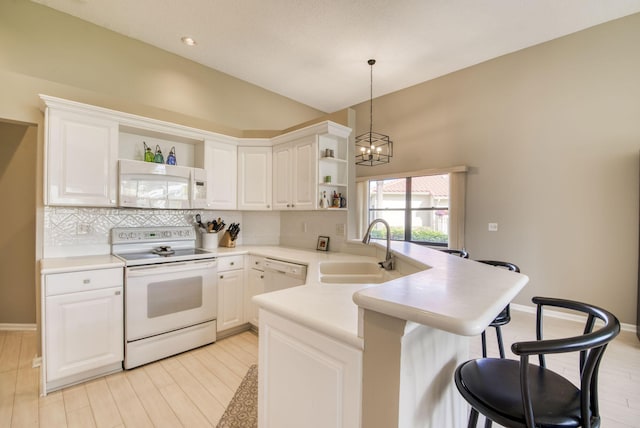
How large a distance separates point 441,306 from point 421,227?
4.51 meters

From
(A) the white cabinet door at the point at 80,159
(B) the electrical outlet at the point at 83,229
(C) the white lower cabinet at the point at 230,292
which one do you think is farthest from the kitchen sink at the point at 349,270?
(B) the electrical outlet at the point at 83,229

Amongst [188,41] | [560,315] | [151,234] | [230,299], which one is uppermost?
[188,41]

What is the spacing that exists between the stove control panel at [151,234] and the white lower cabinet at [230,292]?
0.73 m

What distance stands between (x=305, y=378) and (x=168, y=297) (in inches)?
81.5

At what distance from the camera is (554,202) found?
3.60m

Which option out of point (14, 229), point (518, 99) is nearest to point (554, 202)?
point (518, 99)

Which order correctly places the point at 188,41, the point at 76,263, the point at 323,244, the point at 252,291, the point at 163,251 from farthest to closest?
the point at 188,41, the point at 323,244, the point at 252,291, the point at 163,251, the point at 76,263

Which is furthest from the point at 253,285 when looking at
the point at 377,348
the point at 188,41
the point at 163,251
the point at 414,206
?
the point at 414,206

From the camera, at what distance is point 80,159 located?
8.29 ft

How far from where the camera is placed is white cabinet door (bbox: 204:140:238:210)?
3418 mm

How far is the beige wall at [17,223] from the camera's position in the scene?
3.29 m

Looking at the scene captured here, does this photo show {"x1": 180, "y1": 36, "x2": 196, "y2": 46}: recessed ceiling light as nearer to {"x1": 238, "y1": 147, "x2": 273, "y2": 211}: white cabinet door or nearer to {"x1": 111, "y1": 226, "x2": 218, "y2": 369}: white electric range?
{"x1": 238, "y1": 147, "x2": 273, "y2": 211}: white cabinet door

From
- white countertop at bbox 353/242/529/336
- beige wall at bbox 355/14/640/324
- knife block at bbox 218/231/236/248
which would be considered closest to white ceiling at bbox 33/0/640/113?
beige wall at bbox 355/14/640/324

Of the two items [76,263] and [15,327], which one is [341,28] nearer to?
[76,263]
